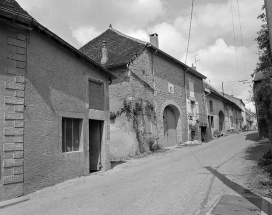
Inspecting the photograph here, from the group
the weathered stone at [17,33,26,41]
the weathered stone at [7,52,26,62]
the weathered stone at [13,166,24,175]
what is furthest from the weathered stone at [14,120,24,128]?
the weathered stone at [17,33,26,41]

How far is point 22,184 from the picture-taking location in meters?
6.54

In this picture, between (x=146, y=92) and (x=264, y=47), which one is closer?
(x=264, y=47)

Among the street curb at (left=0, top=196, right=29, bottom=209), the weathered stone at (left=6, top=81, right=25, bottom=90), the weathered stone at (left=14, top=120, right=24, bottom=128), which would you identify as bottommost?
the street curb at (left=0, top=196, right=29, bottom=209)

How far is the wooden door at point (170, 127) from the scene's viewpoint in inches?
711

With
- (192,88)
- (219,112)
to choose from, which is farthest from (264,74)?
(219,112)

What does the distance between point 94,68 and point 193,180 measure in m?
5.67

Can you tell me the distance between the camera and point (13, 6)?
6.96 m

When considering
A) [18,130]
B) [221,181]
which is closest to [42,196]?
[18,130]

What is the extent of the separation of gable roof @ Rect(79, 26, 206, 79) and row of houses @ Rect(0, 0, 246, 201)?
131mm

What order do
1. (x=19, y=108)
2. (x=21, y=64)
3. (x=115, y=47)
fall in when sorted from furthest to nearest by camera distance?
(x=115, y=47) → (x=21, y=64) → (x=19, y=108)

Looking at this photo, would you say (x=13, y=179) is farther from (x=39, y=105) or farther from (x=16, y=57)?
(x=16, y=57)

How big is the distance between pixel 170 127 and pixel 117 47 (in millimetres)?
6959

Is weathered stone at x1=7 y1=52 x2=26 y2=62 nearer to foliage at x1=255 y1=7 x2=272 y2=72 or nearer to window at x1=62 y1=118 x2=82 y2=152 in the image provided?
window at x1=62 y1=118 x2=82 y2=152

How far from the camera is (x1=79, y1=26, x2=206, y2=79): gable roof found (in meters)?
15.2
